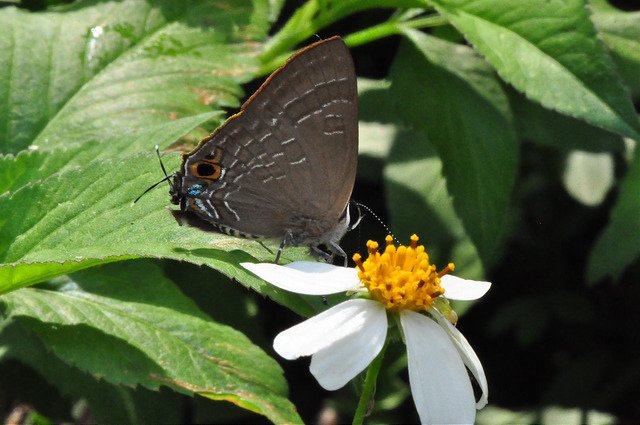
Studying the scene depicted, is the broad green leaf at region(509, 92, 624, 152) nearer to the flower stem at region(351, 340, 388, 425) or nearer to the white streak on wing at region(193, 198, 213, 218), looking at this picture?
the white streak on wing at region(193, 198, 213, 218)

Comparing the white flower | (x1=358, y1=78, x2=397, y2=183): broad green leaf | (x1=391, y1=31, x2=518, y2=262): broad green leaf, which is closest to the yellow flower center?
the white flower

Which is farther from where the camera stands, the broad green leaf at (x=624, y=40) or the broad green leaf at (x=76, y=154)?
the broad green leaf at (x=624, y=40)

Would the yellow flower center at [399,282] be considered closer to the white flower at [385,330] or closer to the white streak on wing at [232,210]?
the white flower at [385,330]

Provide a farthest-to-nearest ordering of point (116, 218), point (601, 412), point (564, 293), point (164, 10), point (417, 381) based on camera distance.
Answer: point (564, 293) → point (601, 412) → point (164, 10) → point (116, 218) → point (417, 381)

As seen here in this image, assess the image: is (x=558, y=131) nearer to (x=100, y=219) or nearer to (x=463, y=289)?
(x=463, y=289)

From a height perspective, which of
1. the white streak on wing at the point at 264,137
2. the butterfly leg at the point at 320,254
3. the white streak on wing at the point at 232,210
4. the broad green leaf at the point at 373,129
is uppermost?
the white streak on wing at the point at 264,137

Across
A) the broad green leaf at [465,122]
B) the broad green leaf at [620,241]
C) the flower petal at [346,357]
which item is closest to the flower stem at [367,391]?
the flower petal at [346,357]

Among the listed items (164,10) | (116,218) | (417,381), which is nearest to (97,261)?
(116,218)

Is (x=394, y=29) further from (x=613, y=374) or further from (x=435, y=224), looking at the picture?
(x=613, y=374)
